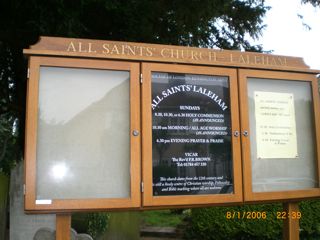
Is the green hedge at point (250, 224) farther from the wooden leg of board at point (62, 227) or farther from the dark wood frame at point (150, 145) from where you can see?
the wooden leg of board at point (62, 227)

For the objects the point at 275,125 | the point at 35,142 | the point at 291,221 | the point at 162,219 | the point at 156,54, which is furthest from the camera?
the point at 162,219

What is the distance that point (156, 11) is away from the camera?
21.1 ft

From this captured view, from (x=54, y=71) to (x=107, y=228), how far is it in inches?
175

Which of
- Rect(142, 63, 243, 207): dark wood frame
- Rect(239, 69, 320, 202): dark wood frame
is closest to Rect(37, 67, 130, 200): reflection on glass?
Rect(142, 63, 243, 207): dark wood frame

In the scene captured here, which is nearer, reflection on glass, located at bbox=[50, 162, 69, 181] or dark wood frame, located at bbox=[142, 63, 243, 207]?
reflection on glass, located at bbox=[50, 162, 69, 181]

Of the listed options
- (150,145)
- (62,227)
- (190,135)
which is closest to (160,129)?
(150,145)

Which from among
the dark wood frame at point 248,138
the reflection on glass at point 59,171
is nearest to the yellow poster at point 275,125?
the dark wood frame at point 248,138

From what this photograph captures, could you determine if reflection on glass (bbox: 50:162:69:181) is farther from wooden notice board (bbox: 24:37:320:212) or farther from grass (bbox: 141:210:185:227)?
grass (bbox: 141:210:185:227)

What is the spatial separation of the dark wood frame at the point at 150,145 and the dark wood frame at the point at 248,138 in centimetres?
6

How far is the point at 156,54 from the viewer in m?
3.50

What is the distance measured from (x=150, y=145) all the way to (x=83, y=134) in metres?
0.55

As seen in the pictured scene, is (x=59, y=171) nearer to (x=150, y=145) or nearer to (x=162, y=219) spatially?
(x=150, y=145)

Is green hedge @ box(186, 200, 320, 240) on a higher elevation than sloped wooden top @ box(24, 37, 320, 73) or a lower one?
lower

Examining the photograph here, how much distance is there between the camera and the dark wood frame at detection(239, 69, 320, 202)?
355 centimetres
